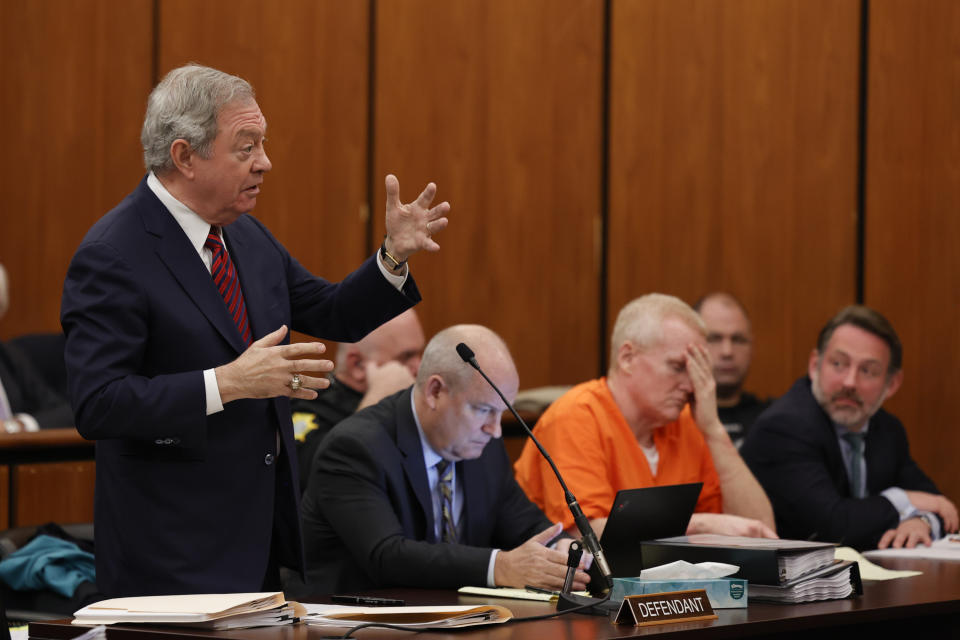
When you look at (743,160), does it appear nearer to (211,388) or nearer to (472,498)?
(472,498)

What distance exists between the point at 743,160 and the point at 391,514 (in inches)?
127

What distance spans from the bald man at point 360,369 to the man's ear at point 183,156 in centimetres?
186

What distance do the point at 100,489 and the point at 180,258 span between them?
0.40m

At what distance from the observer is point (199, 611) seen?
1.76 m

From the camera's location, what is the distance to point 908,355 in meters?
4.98

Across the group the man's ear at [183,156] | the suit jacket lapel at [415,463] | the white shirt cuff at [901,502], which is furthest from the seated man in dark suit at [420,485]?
the white shirt cuff at [901,502]

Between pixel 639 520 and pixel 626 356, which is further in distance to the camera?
pixel 626 356

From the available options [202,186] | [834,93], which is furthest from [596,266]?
[202,186]

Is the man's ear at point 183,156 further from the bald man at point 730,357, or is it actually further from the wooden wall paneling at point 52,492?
the bald man at point 730,357

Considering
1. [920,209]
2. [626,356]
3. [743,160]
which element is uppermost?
[743,160]

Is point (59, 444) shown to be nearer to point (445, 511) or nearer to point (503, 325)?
point (445, 511)

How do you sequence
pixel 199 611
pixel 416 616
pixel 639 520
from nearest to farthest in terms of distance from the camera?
pixel 199 611, pixel 416 616, pixel 639 520

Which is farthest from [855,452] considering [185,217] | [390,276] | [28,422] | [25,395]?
[25,395]

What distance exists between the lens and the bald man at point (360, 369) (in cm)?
405
